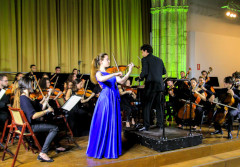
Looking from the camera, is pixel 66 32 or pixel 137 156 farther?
pixel 66 32

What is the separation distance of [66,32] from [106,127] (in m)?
5.68

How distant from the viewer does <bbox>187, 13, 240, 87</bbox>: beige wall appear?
974 centimetres

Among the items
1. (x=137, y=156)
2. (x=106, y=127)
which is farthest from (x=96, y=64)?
(x=137, y=156)

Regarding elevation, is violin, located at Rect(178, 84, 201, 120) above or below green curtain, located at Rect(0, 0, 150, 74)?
below

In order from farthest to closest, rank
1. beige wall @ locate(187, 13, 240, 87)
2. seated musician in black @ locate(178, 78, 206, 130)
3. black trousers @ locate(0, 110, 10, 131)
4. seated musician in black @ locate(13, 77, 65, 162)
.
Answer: beige wall @ locate(187, 13, 240, 87) < seated musician in black @ locate(178, 78, 206, 130) < black trousers @ locate(0, 110, 10, 131) < seated musician in black @ locate(13, 77, 65, 162)

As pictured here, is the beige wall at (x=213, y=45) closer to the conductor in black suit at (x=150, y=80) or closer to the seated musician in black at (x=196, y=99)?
the seated musician in black at (x=196, y=99)

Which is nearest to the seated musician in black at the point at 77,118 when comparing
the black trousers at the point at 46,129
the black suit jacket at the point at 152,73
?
the black trousers at the point at 46,129

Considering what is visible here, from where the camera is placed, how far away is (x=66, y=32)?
796cm

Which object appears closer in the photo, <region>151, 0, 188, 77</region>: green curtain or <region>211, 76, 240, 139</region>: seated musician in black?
<region>211, 76, 240, 139</region>: seated musician in black

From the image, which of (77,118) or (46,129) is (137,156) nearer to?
(46,129)

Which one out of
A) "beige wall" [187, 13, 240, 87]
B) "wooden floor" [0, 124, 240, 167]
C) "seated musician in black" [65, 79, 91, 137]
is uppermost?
"beige wall" [187, 13, 240, 87]

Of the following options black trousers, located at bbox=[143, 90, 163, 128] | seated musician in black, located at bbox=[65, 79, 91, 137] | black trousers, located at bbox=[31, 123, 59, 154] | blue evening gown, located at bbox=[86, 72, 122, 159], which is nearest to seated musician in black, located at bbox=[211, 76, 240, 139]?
black trousers, located at bbox=[143, 90, 163, 128]

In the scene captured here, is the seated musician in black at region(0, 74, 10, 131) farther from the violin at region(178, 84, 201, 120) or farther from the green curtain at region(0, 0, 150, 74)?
the violin at region(178, 84, 201, 120)

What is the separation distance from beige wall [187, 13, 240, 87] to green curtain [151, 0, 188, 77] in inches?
34.2
